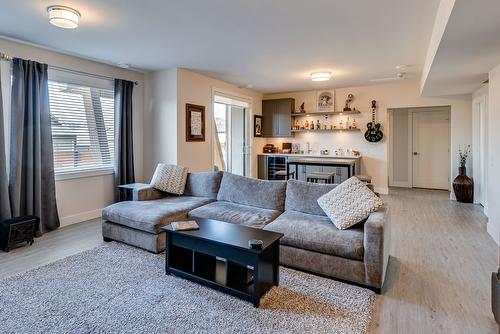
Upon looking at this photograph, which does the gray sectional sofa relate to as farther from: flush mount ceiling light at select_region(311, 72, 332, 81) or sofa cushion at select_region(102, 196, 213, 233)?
flush mount ceiling light at select_region(311, 72, 332, 81)

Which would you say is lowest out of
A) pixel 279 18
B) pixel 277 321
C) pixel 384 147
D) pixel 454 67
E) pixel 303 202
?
pixel 277 321

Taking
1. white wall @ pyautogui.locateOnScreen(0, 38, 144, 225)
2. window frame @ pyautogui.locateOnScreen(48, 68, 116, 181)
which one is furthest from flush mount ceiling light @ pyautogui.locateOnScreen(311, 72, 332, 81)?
window frame @ pyautogui.locateOnScreen(48, 68, 116, 181)

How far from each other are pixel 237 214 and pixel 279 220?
524mm

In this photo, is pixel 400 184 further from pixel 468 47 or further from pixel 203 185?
pixel 203 185

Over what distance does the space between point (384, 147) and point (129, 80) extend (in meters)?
5.57

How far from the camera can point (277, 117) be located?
7.66 meters

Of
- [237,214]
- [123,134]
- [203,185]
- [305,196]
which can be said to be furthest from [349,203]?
[123,134]

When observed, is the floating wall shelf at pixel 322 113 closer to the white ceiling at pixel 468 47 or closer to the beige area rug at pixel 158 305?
the white ceiling at pixel 468 47

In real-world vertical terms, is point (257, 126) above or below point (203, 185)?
above

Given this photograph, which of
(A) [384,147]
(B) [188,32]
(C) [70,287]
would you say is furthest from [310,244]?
(A) [384,147]

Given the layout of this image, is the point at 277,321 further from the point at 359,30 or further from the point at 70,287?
the point at 359,30

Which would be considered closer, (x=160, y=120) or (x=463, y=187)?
(x=160, y=120)

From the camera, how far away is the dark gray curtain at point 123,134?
16.0ft

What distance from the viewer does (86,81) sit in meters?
4.52
